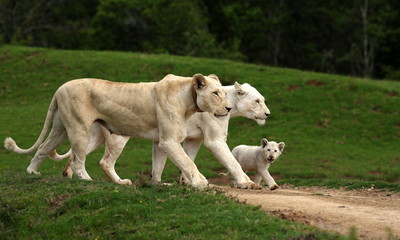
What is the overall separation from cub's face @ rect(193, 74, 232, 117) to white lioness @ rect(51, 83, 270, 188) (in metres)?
1.04

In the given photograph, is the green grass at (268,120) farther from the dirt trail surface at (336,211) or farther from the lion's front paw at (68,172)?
the dirt trail surface at (336,211)

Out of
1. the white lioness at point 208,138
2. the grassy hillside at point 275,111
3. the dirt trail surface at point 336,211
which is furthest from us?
the grassy hillside at point 275,111

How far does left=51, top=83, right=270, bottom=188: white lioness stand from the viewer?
12727 millimetres

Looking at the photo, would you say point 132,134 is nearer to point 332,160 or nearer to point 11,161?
point 11,161

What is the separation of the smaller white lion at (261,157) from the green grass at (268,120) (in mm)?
1765

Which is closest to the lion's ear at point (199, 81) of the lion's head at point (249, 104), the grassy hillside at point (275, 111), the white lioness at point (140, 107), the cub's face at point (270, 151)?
the white lioness at point (140, 107)

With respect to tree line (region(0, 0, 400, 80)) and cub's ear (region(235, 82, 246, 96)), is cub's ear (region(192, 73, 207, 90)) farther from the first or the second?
tree line (region(0, 0, 400, 80))

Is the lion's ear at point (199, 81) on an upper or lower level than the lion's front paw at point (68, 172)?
upper

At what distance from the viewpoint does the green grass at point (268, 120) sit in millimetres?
22172

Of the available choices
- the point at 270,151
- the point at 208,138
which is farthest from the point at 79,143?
the point at 270,151

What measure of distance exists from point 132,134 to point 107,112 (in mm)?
519

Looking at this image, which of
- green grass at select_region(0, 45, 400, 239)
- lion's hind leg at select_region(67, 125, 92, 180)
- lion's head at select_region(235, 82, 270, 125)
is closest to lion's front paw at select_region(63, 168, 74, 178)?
green grass at select_region(0, 45, 400, 239)

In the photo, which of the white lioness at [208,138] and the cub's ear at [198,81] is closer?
the cub's ear at [198,81]

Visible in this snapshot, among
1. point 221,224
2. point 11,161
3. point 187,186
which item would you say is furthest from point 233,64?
point 221,224
